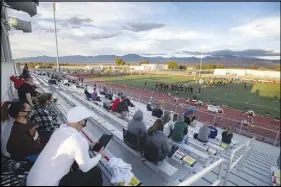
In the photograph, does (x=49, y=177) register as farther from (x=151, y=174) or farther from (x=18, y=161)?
(x=151, y=174)

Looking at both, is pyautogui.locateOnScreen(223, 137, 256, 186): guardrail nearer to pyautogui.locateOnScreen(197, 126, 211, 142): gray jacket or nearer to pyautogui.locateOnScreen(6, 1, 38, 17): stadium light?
pyautogui.locateOnScreen(197, 126, 211, 142): gray jacket

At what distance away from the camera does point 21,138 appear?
7.66ft

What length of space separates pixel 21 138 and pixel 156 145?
6.84 feet

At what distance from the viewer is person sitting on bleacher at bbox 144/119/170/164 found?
307 cm

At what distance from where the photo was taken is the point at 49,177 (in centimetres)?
169

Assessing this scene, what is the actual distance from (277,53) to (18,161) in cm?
443

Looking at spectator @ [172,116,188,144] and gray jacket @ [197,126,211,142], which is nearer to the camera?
spectator @ [172,116,188,144]

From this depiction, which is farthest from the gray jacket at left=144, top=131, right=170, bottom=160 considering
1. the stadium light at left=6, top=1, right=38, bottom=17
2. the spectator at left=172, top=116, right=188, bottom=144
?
the stadium light at left=6, top=1, right=38, bottom=17

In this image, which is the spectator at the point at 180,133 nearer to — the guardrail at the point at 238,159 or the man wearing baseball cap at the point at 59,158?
the guardrail at the point at 238,159

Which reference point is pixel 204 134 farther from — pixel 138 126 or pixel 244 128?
pixel 244 128

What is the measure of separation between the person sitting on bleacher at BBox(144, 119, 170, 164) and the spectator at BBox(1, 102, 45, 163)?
178 centimetres

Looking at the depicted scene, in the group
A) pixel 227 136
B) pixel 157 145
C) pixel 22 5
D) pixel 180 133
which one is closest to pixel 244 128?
pixel 227 136

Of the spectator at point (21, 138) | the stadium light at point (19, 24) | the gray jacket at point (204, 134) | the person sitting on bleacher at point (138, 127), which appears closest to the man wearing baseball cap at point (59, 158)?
the spectator at point (21, 138)

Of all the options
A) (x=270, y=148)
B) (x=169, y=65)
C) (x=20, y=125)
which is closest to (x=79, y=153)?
(x=20, y=125)
